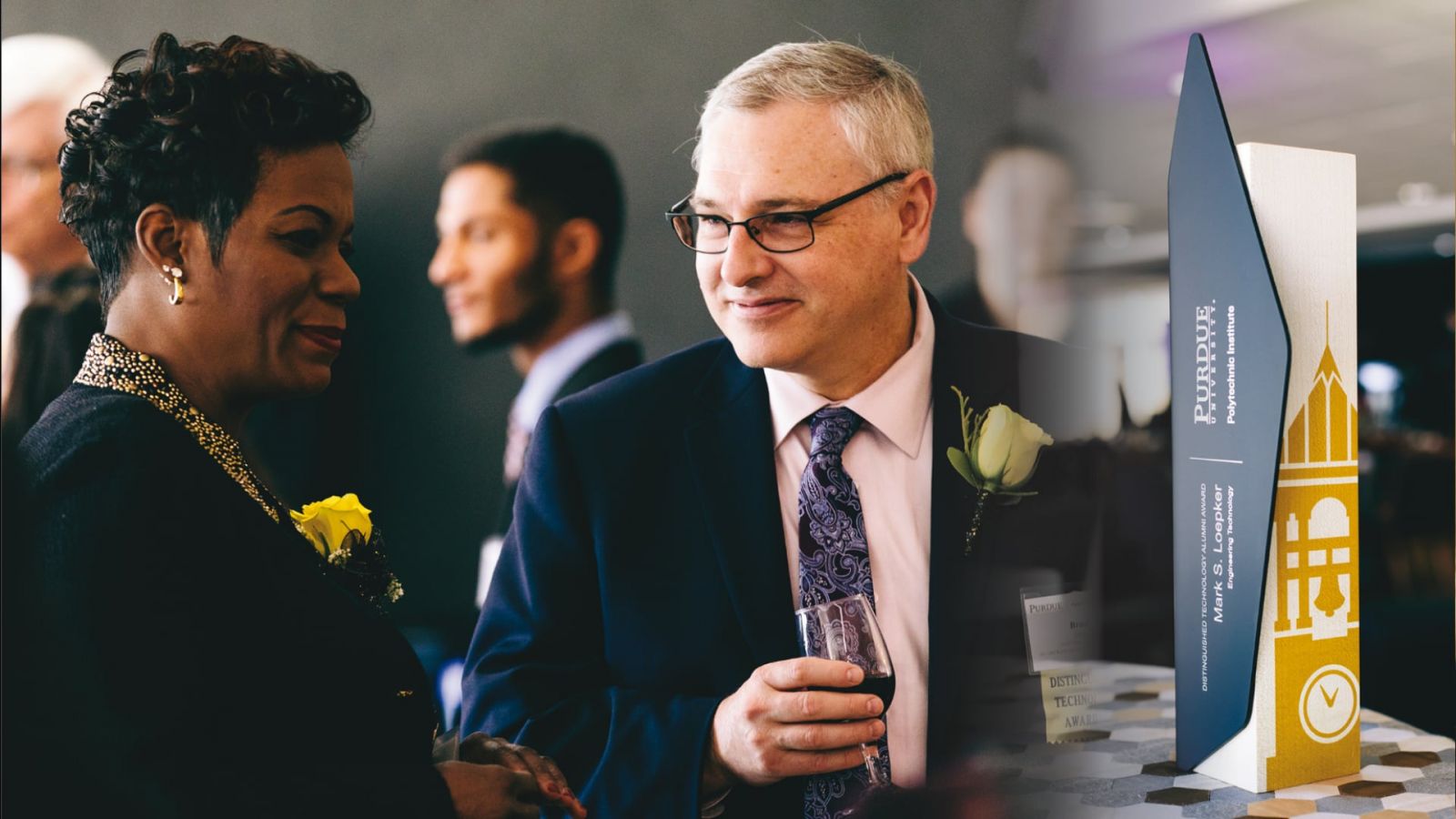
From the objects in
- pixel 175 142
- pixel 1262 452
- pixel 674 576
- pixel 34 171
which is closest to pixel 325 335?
pixel 175 142

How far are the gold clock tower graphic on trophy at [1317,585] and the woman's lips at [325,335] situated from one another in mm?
1651

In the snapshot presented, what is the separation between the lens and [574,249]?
2.05 meters

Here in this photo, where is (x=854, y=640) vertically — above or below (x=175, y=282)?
below

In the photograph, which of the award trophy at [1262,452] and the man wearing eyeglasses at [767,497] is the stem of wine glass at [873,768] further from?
the award trophy at [1262,452]

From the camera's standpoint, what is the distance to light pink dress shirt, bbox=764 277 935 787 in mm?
1773

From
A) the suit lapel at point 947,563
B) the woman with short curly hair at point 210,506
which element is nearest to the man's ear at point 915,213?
the suit lapel at point 947,563

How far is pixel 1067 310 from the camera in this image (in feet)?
6.60

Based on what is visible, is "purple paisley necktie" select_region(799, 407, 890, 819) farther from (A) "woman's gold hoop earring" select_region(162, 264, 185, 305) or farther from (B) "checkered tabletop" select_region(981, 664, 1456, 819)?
(A) "woman's gold hoop earring" select_region(162, 264, 185, 305)

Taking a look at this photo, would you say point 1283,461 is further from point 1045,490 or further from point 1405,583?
point 1405,583

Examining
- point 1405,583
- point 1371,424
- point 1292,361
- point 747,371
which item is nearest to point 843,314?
point 747,371

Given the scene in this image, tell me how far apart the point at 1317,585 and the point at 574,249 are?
Answer: 146 cm

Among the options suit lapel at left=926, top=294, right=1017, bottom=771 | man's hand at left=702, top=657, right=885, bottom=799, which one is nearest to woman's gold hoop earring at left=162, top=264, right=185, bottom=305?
man's hand at left=702, top=657, right=885, bottom=799

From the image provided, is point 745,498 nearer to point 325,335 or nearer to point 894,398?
point 894,398

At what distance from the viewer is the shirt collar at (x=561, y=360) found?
2029 millimetres
